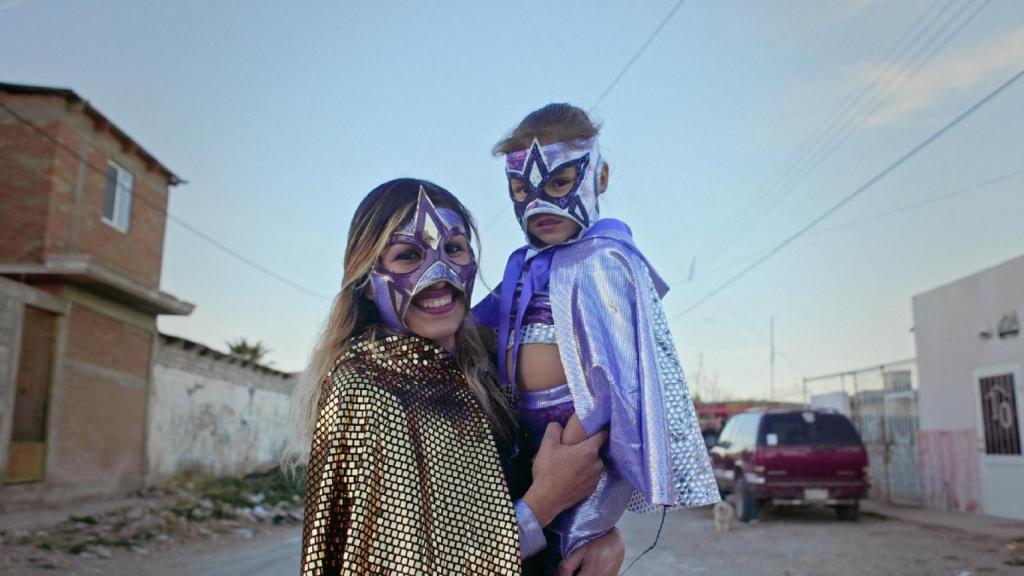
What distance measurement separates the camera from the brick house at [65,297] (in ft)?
47.7

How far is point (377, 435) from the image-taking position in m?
1.97

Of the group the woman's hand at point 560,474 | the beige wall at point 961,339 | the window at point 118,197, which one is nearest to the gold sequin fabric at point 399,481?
the woman's hand at point 560,474

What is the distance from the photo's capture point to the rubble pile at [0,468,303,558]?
10891 mm

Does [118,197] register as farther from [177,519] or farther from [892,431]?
[892,431]

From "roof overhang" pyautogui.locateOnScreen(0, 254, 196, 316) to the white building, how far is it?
15.6m

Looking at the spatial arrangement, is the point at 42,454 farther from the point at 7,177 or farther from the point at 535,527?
the point at 535,527

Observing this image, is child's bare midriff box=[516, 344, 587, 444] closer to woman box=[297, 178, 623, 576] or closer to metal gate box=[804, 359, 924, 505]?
woman box=[297, 178, 623, 576]

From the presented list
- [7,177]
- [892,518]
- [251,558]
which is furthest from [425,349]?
[7,177]

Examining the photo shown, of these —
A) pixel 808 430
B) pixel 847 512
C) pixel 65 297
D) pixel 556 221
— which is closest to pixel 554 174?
pixel 556 221

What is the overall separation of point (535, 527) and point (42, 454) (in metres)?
15.5

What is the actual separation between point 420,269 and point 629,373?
641 mm

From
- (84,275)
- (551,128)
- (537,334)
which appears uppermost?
(84,275)

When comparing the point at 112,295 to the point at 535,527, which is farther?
the point at 112,295

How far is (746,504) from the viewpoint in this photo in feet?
45.0
